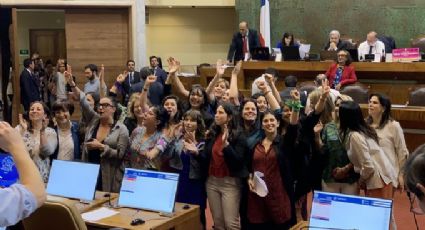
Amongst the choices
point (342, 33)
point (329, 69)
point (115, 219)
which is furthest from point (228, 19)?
point (115, 219)

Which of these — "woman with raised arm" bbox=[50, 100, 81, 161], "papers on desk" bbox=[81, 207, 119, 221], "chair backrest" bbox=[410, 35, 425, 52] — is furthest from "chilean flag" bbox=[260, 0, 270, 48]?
"papers on desk" bbox=[81, 207, 119, 221]

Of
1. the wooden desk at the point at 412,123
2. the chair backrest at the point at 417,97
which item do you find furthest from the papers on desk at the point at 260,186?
the chair backrest at the point at 417,97

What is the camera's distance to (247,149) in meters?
5.05

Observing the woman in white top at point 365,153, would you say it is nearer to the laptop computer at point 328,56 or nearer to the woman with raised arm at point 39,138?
the woman with raised arm at point 39,138

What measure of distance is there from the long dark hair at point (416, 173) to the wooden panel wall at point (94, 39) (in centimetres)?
1087

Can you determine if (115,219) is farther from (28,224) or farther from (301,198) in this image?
(301,198)

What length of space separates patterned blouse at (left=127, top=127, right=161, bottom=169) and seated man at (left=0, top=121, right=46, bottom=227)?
3.28 metres

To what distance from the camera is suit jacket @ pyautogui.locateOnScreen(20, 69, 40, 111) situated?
11.8 m

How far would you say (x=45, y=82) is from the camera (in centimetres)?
1357

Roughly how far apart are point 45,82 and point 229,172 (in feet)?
30.8

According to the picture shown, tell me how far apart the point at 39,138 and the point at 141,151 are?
0.98 metres

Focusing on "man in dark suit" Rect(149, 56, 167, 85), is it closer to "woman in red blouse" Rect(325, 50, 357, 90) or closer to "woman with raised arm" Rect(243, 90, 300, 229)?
"woman in red blouse" Rect(325, 50, 357, 90)

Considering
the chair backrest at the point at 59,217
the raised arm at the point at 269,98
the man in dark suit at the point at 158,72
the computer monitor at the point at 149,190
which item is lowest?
the computer monitor at the point at 149,190

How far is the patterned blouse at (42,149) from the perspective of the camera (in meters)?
5.50
